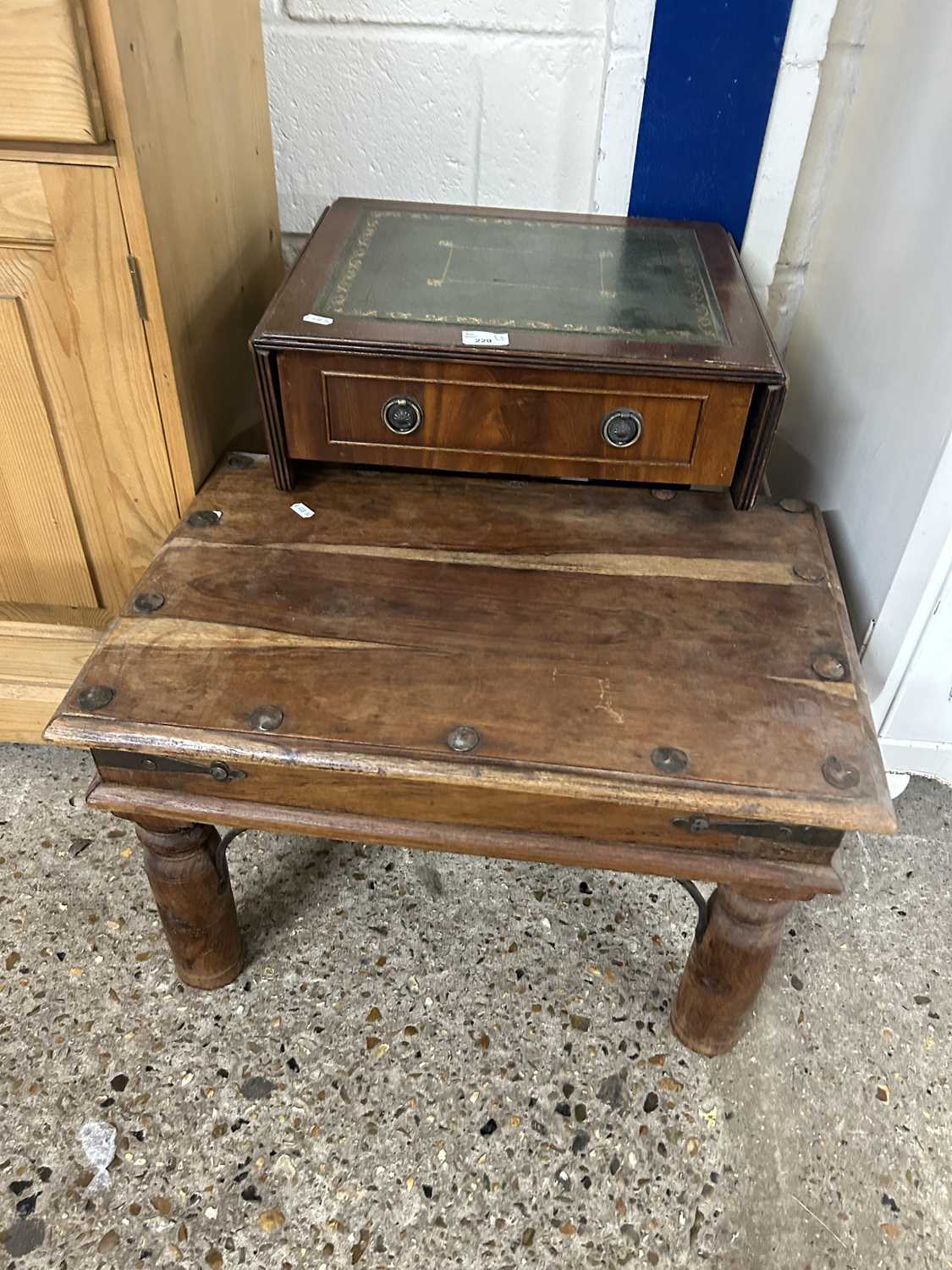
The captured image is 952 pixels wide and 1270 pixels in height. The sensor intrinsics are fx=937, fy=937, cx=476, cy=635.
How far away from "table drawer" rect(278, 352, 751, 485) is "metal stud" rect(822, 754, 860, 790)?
0.38 m

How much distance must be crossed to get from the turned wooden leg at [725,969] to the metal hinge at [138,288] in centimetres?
84

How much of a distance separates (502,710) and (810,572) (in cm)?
41

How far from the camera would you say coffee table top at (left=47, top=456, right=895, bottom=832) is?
0.81 m

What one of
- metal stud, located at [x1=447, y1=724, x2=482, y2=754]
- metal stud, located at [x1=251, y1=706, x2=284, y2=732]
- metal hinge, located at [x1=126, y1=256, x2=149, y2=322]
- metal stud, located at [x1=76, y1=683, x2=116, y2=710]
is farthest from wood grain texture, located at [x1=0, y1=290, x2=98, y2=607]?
metal stud, located at [x1=447, y1=724, x2=482, y2=754]

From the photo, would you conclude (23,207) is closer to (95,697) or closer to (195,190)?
(195,190)

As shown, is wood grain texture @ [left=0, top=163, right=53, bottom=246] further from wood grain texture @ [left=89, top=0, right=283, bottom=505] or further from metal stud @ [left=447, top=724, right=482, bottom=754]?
metal stud @ [left=447, top=724, right=482, bottom=754]

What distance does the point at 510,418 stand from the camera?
103 cm

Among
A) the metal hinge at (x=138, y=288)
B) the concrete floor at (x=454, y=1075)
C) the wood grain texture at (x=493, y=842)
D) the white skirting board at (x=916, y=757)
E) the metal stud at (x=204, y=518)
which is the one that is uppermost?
the metal hinge at (x=138, y=288)

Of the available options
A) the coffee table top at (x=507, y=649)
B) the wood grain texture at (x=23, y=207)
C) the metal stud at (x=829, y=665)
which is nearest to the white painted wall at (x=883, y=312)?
the coffee table top at (x=507, y=649)

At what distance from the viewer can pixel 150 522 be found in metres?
1.15

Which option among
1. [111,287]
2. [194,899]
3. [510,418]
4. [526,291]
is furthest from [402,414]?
[194,899]

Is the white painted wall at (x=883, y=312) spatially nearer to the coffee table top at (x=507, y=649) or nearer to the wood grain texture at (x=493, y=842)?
the coffee table top at (x=507, y=649)

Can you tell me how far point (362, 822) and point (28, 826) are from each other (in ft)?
2.23

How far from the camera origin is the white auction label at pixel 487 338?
0.98m
